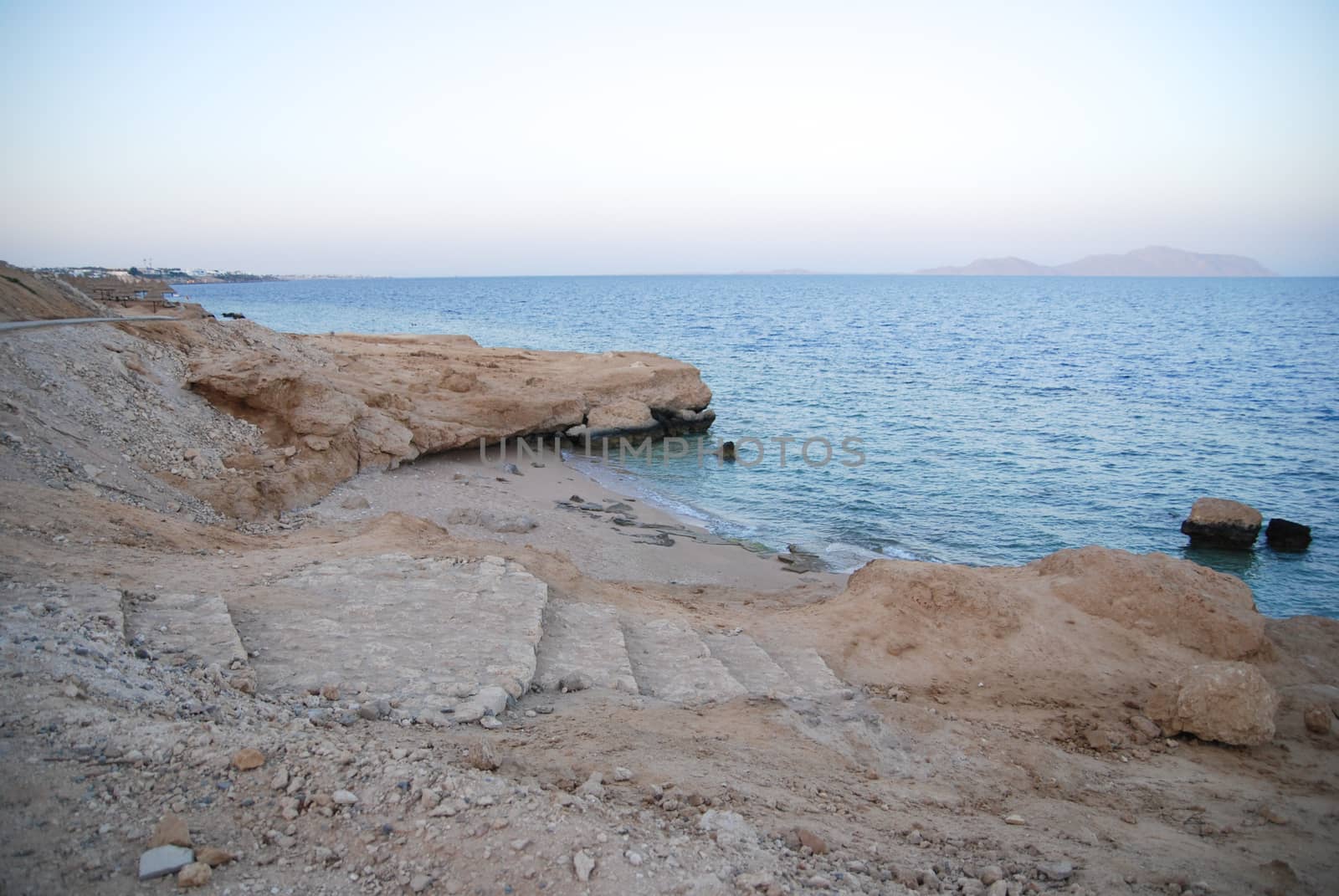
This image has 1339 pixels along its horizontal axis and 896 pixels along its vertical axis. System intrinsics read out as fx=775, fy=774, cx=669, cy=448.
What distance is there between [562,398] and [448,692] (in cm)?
1873

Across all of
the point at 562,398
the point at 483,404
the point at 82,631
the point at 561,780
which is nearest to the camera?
the point at 561,780

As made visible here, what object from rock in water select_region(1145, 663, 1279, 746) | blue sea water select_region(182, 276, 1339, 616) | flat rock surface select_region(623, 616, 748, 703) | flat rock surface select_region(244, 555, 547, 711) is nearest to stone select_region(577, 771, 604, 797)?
flat rock surface select_region(244, 555, 547, 711)

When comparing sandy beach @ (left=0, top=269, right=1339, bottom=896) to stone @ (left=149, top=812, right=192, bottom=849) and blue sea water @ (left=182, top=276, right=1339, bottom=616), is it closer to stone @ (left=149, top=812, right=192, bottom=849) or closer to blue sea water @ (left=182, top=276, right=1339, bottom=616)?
stone @ (left=149, top=812, right=192, bottom=849)

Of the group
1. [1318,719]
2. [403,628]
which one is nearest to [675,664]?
[403,628]

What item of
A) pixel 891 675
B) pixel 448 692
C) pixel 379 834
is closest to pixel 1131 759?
pixel 891 675

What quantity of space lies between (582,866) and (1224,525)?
717 inches

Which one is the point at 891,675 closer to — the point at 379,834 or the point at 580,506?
the point at 379,834

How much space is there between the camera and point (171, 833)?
3.78 m

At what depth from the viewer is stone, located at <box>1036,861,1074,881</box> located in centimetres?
486

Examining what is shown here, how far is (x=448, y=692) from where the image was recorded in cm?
640

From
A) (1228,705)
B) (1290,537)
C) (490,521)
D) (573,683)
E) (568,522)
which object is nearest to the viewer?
(573,683)

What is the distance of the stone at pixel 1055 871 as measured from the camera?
486cm

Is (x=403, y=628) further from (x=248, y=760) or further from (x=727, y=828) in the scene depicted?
(x=727, y=828)

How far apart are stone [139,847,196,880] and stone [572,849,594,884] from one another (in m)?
1.84
